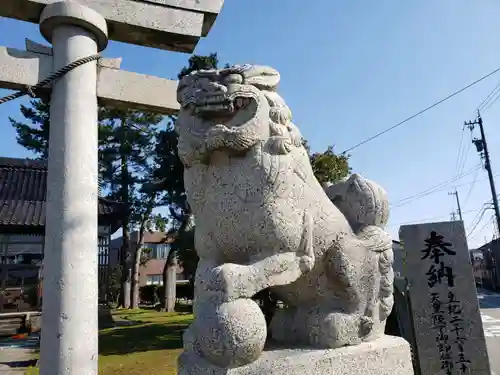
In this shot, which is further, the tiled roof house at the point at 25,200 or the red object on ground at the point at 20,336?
the red object on ground at the point at 20,336

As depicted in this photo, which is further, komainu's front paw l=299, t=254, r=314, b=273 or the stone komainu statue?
komainu's front paw l=299, t=254, r=314, b=273

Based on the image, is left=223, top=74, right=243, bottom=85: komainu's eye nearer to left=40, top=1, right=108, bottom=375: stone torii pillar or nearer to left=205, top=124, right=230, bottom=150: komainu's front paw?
left=205, top=124, right=230, bottom=150: komainu's front paw

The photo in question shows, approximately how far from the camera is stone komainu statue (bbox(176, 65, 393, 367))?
154 centimetres

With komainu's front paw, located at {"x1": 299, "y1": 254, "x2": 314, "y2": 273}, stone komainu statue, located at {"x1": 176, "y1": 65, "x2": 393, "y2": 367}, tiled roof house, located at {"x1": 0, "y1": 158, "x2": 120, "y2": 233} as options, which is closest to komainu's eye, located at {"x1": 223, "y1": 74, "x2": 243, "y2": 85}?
stone komainu statue, located at {"x1": 176, "y1": 65, "x2": 393, "y2": 367}

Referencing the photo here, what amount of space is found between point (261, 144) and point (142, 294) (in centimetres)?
2093

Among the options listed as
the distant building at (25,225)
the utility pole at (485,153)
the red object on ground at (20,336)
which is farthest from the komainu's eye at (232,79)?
the utility pole at (485,153)

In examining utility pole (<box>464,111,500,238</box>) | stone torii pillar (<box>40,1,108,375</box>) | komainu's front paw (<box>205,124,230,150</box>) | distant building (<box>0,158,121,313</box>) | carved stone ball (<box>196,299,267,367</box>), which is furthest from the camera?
utility pole (<box>464,111,500,238</box>)

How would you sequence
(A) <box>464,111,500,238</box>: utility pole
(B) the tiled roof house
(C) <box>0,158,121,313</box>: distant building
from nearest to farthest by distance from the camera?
(B) the tiled roof house
(C) <box>0,158,121,313</box>: distant building
(A) <box>464,111,500,238</box>: utility pole

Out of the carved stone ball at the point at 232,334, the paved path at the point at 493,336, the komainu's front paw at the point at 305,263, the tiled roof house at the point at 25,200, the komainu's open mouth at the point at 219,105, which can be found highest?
the tiled roof house at the point at 25,200

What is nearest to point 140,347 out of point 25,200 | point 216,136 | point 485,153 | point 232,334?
point 25,200

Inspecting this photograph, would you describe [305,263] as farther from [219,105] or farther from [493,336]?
[493,336]

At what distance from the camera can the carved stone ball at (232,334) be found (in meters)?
1.45

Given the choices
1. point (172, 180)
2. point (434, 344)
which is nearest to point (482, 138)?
point (172, 180)

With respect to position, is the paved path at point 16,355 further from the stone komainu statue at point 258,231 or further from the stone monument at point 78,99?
the stone komainu statue at point 258,231
